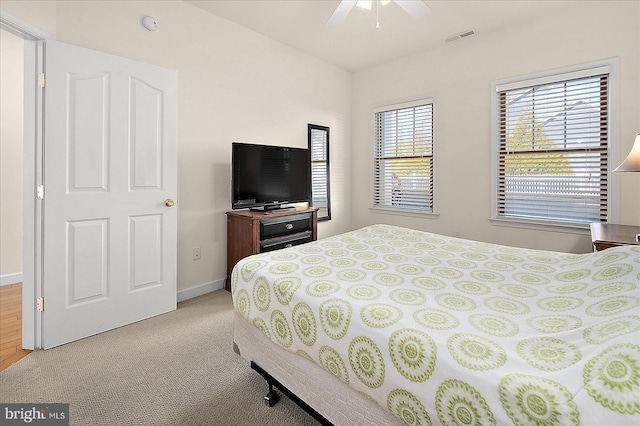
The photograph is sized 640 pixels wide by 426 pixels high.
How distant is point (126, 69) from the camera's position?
7.88 feet

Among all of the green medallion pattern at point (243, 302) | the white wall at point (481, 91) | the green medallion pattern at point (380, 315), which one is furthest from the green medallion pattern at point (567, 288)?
the white wall at point (481, 91)

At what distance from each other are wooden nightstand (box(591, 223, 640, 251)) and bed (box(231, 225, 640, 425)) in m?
0.60

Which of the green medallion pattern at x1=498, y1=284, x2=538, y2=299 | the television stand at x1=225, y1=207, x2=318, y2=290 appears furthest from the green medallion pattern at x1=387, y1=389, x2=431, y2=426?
the television stand at x1=225, y1=207, x2=318, y2=290

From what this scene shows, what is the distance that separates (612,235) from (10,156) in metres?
5.70

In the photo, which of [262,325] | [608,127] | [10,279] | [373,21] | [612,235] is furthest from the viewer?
[10,279]

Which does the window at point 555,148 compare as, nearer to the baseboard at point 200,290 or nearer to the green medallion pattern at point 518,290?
the green medallion pattern at point 518,290

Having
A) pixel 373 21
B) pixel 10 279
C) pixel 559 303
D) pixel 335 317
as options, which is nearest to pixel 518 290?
pixel 559 303

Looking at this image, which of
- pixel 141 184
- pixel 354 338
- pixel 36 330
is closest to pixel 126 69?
pixel 141 184

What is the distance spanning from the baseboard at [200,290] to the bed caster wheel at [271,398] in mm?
1738

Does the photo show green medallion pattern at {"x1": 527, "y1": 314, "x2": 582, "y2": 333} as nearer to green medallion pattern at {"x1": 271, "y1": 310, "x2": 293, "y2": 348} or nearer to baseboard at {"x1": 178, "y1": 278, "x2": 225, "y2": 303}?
green medallion pattern at {"x1": 271, "y1": 310, "x2": 293, "y2": 348}

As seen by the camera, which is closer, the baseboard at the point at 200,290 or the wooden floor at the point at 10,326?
the wooden floor at the point at 10,326

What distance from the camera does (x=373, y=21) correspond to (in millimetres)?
3266

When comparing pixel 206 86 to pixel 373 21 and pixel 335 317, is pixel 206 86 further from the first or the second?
pixel 335 317

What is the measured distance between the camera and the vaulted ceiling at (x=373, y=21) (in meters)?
2.93
